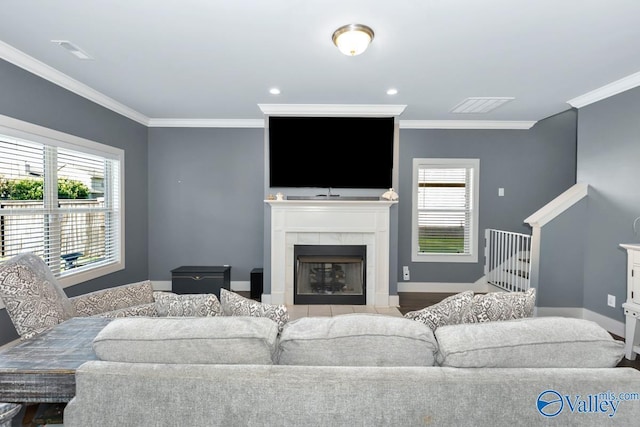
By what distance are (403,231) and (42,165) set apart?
4.50 meters

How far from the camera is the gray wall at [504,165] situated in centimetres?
478

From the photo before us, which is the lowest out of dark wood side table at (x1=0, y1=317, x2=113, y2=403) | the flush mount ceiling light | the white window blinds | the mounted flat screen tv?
dark wood side table at (x1=0, y1=317, x2=113, y2=403)

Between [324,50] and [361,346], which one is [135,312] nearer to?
[361,346]

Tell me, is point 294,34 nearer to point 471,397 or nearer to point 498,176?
point 471,397

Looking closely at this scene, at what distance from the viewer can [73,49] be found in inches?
102

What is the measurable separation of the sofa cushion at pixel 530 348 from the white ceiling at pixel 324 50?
6.40 feet

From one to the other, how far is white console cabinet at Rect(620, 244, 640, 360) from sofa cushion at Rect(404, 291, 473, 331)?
2.25m

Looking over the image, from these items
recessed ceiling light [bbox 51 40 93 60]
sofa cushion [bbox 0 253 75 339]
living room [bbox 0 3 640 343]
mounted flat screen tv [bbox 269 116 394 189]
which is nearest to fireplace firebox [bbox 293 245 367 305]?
living room [bbox 0 3 640 343]

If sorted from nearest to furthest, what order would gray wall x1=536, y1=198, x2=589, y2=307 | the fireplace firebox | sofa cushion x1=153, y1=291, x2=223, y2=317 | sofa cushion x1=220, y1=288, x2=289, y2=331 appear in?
sofa cushion x1=220, y1=288, x2=289, y2=331
sofa cushion x1=153, y1=291, x2=223, y2=317
gray wall x1=536, y1=198, x2=589, y2=307
the fireplace firebox

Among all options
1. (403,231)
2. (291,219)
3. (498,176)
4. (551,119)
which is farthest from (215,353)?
(551,119)

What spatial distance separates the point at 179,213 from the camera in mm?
4828

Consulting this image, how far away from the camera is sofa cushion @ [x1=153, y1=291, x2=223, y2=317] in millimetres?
1583

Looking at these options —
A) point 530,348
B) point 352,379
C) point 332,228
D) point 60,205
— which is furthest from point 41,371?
point 332,228

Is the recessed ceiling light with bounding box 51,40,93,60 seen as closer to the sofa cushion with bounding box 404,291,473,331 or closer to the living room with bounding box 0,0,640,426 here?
the living room with bounding box 0,0,640,426
